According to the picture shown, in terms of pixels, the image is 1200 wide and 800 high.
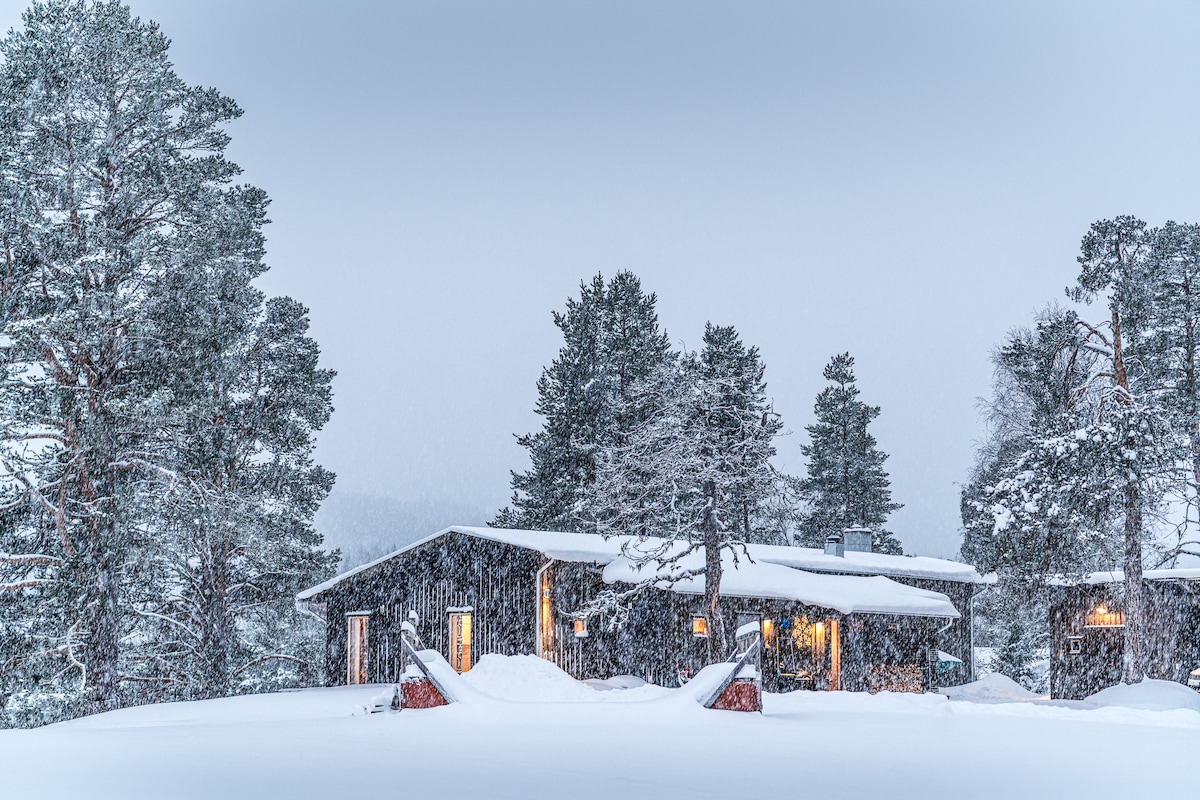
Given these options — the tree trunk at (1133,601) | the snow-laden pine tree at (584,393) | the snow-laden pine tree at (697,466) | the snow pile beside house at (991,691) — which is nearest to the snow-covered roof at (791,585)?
the snow-laden pine tree at (697,466)

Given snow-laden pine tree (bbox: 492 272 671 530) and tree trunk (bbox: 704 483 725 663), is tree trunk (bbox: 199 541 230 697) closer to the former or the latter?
tree trunk (bbox: 704 483 725 663)

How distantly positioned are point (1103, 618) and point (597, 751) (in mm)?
24512

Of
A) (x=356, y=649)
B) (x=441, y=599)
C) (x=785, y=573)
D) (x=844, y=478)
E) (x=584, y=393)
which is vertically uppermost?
(x=584, y=393)

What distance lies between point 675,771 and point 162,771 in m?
3.72

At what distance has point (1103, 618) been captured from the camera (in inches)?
1180

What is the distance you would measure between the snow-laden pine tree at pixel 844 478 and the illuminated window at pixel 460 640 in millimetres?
26165

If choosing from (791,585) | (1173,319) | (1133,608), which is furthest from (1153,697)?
(1173,319)

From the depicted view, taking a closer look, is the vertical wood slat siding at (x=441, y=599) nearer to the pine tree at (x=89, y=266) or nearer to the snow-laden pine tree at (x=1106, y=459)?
the pine tree at (x=89, y=266)

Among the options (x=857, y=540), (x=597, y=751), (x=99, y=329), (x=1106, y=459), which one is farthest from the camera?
(x=857, y=540)

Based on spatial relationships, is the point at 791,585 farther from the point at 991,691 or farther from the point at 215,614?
the point at 215,614

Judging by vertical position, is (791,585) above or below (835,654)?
above

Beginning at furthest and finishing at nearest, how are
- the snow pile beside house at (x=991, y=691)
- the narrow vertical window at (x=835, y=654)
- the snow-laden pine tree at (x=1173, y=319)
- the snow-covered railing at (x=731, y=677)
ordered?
the narrow vertical window at (x=835, y=654)
the snow pile beside house at (x=991, y=691)
the snow-laden pine tree at (x=1173, y=319)
the snow-covered railing at (x=731, y=677)

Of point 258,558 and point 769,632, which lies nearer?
point 258,558

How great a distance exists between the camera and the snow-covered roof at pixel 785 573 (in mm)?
23172
